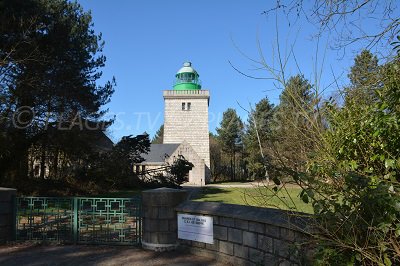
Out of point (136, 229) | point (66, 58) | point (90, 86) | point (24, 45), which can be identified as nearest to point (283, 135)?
point (136, 229)

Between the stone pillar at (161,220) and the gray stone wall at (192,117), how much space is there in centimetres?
4625

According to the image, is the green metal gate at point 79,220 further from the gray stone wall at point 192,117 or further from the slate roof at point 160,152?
the gray stone wall at point 192,117

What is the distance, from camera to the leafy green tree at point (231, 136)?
6719 centimetres

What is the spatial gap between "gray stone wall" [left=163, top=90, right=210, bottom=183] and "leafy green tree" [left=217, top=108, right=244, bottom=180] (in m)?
13.0

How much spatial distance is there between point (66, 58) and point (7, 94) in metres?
3.41

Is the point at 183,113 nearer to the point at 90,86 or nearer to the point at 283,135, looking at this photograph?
the point at 90,86

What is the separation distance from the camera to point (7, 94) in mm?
16234

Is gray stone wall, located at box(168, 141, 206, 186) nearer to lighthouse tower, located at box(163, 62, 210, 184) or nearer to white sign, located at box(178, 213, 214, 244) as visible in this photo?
lighthouse tower, located at box(163, 62, 210, 184)

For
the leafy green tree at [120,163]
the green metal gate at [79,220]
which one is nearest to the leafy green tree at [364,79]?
the green metal gate at [79,220]

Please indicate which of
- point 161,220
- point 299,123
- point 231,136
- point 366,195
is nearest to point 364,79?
point 299,123

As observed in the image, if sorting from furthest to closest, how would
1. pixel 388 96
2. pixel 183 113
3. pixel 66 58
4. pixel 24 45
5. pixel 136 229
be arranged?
pixel 183 113
pixel 66 58
pixel 24 45
pixel 136 229
pixel 388 96

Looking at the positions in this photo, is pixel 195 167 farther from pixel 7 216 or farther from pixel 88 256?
pixel 88 256

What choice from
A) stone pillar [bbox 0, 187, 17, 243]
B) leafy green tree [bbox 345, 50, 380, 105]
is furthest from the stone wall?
stone pillar [bbox 0, 187, 17, 243]

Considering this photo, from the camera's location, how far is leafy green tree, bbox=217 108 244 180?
67.2m
